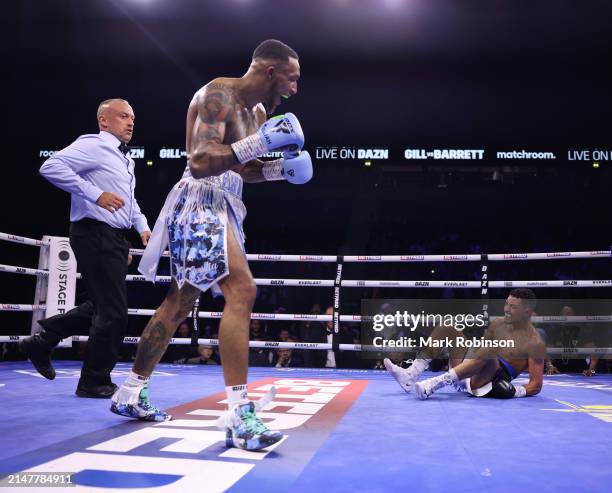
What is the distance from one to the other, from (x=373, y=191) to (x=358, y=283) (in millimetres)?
6356

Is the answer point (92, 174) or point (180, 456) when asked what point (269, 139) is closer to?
point (180, 456)

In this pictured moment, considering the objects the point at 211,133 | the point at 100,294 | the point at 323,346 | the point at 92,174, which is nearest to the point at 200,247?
the point at 211,133

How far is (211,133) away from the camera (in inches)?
66.6

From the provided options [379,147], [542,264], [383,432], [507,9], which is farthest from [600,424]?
[379,147]

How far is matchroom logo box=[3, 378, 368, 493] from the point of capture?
1.12 metres

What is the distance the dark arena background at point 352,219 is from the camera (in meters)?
1.42

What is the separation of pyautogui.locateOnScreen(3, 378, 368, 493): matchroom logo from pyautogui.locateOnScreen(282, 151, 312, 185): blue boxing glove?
2.79 ft

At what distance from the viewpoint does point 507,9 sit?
5977mm

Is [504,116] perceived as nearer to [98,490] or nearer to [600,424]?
[600,424]

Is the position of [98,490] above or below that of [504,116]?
below

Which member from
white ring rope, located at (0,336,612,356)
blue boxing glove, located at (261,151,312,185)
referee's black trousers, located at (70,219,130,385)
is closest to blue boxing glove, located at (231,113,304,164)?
blue boxing glove, located at (261,151,312,185)

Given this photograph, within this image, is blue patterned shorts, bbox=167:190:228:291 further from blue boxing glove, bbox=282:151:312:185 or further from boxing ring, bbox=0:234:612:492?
boxing ring, bbox=0:234:612:492

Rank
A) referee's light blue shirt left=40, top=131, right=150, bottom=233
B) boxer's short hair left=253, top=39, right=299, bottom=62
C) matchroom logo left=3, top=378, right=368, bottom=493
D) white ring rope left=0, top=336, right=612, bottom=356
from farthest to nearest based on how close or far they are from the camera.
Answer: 1. white ring rope left=0, top=336, right=612, bottom=356
2. referee's light blue shirt left=40, top=131, right=150, bottom=233
3. boxer's short hair left=253, top=39, right=299, bottom=62
4. matchroom logo left=3, top=378, right=368, bottom=493

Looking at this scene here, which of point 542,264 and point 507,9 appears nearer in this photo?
point 507,9
